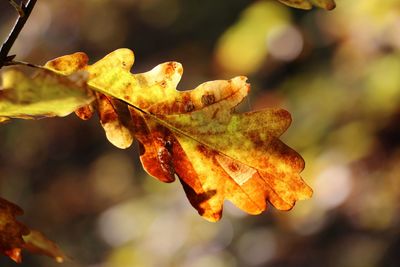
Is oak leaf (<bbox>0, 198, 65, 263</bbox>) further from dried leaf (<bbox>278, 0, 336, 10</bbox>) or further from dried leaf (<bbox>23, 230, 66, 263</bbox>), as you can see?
dried leaf (<bbox>278, 0, 336, 10</bbox>)

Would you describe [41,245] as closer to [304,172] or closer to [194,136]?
[194,136]

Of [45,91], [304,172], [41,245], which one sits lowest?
[304,172]

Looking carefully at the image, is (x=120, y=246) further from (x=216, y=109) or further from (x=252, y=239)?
(x=216, y=109)

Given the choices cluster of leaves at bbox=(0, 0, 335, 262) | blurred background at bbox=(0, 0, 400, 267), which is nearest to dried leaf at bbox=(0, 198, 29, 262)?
cluster of leaves at bbox=(0, 0, 335, 262)

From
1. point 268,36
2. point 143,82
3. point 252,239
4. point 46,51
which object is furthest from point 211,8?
point 143,82

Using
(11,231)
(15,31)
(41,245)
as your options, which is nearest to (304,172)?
(41,245)

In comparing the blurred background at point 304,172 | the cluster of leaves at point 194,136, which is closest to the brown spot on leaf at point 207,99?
the cluster of leaves at point 194,136
